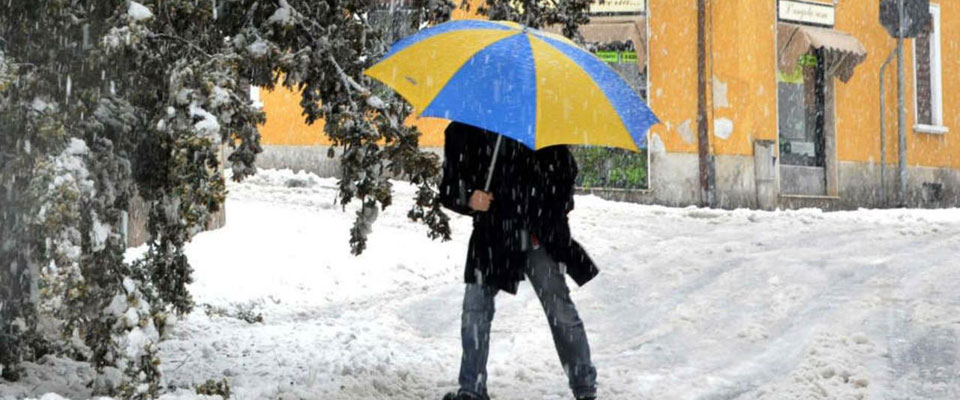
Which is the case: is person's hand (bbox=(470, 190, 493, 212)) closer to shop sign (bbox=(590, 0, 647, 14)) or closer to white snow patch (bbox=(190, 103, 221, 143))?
white snow patch (bbox=(190, 103, 221, 143))

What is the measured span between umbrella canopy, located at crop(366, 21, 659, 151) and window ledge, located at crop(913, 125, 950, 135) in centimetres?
1767

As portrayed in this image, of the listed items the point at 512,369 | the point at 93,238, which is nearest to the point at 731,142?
the point at 512,369

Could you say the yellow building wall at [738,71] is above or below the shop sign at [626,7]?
below

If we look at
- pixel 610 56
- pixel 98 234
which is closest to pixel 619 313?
pixel 98 234

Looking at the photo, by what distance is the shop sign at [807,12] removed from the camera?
771 inches

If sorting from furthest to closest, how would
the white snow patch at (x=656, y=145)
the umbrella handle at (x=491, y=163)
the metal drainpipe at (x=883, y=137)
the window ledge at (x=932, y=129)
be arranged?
1. the window ledge at (x=932, y=129)
2. the metal drainpipe at (x=883, y=137)
3. the white snow patch at (x=656, y=145)
4. the umbrella handle at (x=491, y=163)

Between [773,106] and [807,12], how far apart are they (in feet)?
6.43

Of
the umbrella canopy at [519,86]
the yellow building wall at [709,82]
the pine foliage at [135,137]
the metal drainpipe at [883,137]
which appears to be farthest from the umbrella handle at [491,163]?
the metal drainpipe at [883,137]

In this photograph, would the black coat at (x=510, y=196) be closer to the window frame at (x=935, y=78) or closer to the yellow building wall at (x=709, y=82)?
the yellow building wall at (x=709, y=82)

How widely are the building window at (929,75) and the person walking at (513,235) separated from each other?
718 inches

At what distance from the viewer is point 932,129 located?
21.6m

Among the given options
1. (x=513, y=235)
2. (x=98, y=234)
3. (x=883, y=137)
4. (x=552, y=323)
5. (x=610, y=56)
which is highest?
(x=610, y=56)

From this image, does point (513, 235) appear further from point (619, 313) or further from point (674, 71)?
point (674, 71)

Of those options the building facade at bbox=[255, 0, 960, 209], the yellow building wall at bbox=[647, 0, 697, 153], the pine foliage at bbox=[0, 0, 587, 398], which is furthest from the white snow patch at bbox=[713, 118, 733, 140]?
the pine foliage at bbox=[0, 0, 587, 398]
